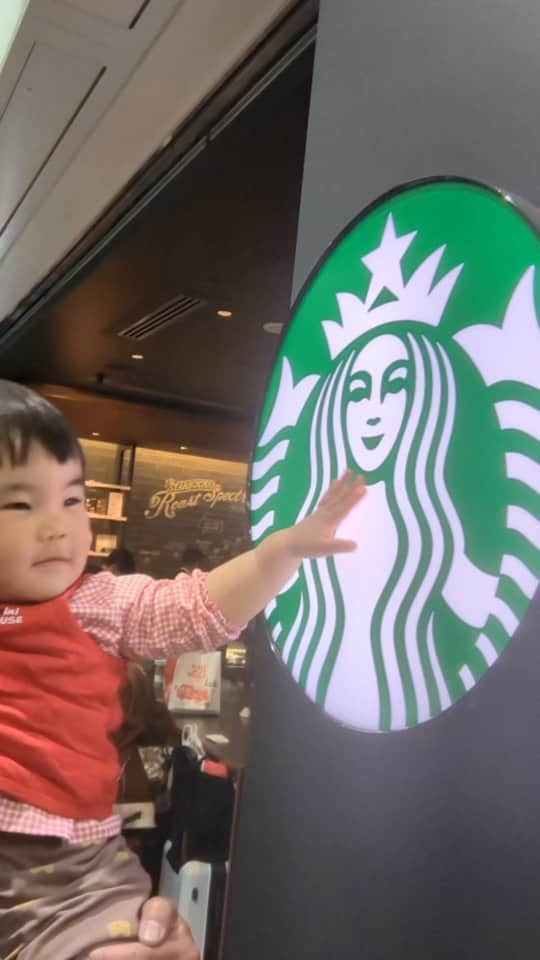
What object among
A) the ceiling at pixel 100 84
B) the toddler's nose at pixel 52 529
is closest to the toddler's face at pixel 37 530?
the toddler's nose at pixel 52 529

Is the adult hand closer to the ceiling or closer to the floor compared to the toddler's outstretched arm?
closer to the floor

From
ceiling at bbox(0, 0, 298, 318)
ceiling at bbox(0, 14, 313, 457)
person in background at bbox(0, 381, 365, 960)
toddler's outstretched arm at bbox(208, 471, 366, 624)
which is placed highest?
ceiling at bbox(0, 0, 298, 318)

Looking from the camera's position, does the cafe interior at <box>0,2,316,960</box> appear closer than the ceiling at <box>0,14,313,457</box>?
Yes

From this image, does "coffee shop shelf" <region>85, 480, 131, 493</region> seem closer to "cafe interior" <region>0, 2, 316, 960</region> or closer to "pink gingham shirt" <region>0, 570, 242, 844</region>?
"cafe interior" <region>0, 2, 316, 960</region>

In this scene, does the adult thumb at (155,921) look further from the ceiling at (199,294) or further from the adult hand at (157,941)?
the ceiling at (199,294)

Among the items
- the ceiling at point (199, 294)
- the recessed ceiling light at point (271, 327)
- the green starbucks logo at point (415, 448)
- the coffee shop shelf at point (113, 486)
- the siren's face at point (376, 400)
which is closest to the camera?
the green starbucks logo at point (415, 448)

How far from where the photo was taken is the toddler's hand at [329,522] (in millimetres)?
801

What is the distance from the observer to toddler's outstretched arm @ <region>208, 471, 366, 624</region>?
2.65ft

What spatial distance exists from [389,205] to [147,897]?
808 millimetres

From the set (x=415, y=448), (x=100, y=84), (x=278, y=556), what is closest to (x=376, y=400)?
(x=415, y=448)

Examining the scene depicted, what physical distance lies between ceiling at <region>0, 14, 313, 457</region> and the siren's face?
0.23 m

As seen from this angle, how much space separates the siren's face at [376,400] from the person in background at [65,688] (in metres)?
0.18

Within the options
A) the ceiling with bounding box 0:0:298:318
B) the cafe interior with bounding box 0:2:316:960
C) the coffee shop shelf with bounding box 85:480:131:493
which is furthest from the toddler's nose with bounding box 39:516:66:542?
the coffee shop shelf with bounding box 85:480:131:493

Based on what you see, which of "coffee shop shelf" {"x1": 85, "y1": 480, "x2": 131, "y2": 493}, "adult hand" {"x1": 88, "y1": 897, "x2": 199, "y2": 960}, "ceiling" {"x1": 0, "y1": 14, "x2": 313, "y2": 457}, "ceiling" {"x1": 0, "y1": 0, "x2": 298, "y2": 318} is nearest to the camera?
"adult hand" {"x1": 88, "y1": 897, "x2": 199, "y2": 960}
